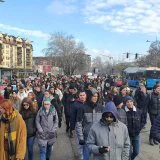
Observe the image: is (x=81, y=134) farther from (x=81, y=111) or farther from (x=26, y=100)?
(x=26, y=100)

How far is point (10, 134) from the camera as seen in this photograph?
5082mm

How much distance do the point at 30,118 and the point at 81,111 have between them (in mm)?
1143

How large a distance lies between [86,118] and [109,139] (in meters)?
2.01

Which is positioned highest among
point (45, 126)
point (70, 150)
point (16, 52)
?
point (16, 52)

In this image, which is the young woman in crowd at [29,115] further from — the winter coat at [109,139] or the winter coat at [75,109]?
the winter coat at [109,139]

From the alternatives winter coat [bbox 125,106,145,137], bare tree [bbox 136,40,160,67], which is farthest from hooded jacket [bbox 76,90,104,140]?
bare tree [bbox 136,40,160,67]

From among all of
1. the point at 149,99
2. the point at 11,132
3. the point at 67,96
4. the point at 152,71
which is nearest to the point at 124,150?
the point at 11,132

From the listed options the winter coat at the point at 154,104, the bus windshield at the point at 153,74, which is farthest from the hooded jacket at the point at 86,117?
the bus windshield at the point at 153,74

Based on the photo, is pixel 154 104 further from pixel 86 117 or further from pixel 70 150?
pixel 86 117

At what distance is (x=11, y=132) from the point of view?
5078 mm

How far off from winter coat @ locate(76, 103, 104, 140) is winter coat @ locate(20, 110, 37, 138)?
1.05 m

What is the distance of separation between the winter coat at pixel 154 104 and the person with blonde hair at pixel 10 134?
6.35 metres

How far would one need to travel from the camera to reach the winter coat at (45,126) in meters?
7.50

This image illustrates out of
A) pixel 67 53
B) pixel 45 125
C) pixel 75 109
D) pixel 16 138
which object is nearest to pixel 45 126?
pixel 45 125
